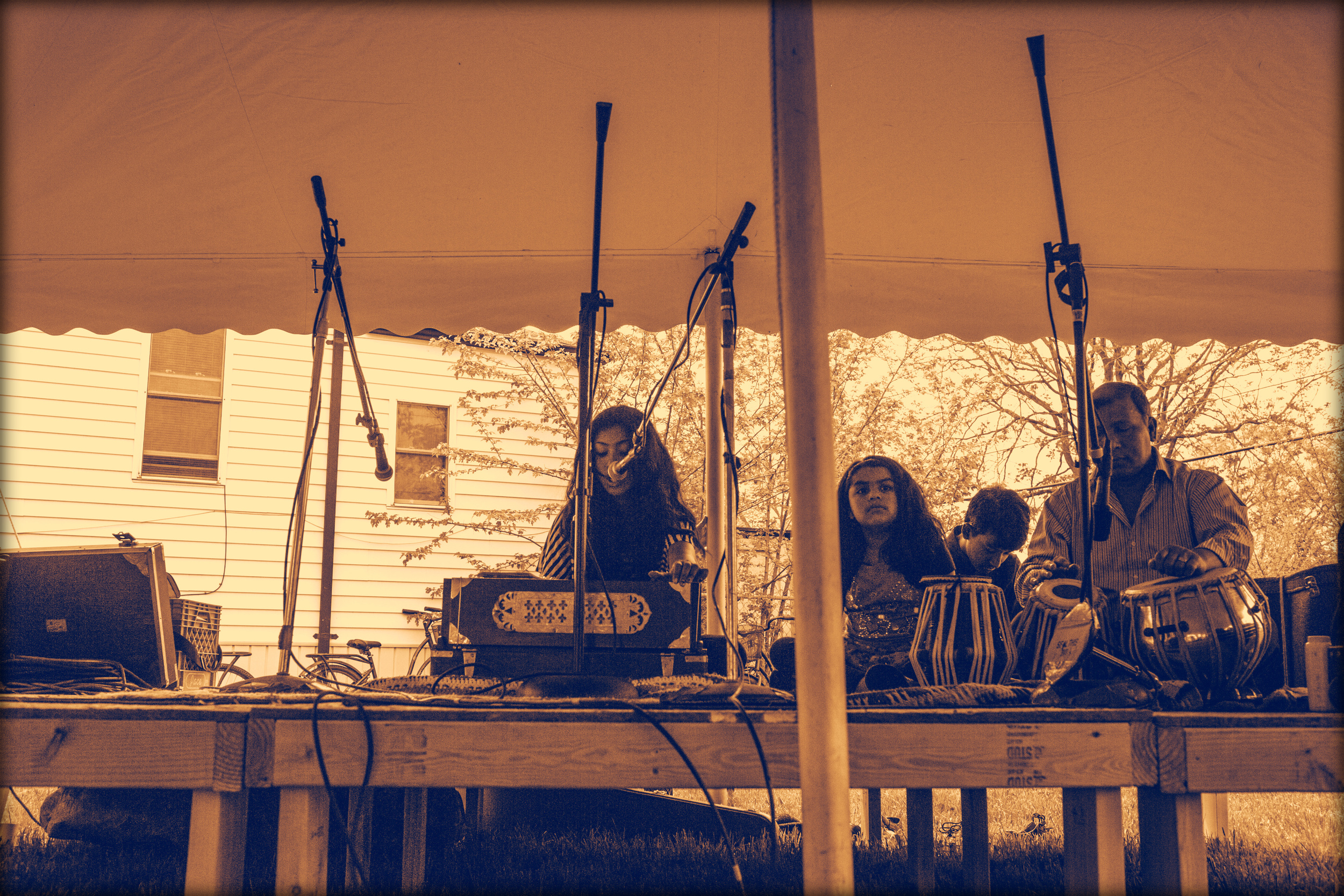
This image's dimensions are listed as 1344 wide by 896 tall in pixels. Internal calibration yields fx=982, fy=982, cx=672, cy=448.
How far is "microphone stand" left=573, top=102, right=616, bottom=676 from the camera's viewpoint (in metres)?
2.65

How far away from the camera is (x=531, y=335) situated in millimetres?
10625

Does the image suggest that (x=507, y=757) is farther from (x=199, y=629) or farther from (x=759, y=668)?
(x=759, y=668)

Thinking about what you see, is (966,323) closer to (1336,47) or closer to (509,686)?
(1336,47)

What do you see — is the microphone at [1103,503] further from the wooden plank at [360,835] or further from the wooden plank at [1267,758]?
the wooden plank at [360,835]

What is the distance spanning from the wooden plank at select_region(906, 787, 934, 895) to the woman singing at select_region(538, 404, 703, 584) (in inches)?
49.7

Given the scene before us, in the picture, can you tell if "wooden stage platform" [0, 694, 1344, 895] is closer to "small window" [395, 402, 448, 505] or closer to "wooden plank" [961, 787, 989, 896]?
"wooden plank" [961, 787, 989, 896]

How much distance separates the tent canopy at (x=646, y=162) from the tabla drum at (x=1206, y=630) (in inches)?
69.1

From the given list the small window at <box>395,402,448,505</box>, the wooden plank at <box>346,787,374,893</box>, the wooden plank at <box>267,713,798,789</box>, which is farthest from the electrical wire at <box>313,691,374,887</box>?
the small window at <box>395,402,448,505</box>

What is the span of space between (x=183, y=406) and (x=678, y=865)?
7560 mm

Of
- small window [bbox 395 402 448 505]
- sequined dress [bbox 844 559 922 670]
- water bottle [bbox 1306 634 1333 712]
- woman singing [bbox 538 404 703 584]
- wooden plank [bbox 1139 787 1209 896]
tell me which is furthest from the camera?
small window [bbox 395 402 448 505]

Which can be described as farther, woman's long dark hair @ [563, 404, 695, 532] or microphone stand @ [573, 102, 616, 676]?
woman's long dark hair @ [563, 404, 695, 532]

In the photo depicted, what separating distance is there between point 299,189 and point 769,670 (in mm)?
2867

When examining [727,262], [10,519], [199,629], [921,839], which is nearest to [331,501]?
[10,519]

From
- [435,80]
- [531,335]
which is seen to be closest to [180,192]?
[435,80]
